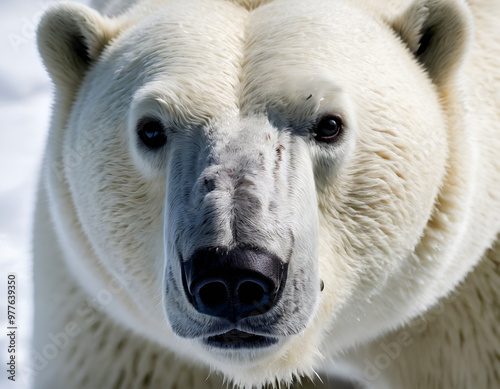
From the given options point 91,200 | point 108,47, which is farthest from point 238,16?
point 91,200

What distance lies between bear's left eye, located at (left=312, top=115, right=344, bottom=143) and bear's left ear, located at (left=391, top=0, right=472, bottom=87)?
25.5 inches

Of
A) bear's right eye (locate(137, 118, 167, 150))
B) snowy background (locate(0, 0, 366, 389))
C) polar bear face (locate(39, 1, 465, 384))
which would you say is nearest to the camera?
Result: polar bear face (locate(39, 1, 465, 384))

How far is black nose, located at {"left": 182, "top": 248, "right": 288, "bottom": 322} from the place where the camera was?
2.23 metres

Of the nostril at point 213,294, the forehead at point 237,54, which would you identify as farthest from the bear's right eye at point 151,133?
the nostril at point 213,294

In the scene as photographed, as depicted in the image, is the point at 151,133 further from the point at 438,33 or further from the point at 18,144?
the point at 18,144

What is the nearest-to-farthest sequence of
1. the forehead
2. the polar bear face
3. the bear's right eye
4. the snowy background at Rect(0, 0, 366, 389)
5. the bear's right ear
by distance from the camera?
1. the polar bear face
2. the forehead
3. the bear's right eye
4. the bear's right ear
5. the snowy background at Rect(0, 0, 366, 389)

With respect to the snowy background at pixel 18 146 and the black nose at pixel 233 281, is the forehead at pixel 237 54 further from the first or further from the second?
the snowy background at pixel 18 146

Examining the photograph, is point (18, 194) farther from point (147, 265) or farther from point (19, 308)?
point (147, 265)

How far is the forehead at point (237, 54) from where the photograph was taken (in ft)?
8.79

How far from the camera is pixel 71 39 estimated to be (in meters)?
3.26

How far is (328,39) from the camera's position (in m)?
2.88

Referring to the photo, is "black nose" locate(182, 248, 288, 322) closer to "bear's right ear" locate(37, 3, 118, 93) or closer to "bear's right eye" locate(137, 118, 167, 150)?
"bear's right eye" locate(137, 118, 167, 150)

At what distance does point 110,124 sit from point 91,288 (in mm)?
926

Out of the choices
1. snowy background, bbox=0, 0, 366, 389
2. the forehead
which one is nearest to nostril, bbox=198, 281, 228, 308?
the forehead
